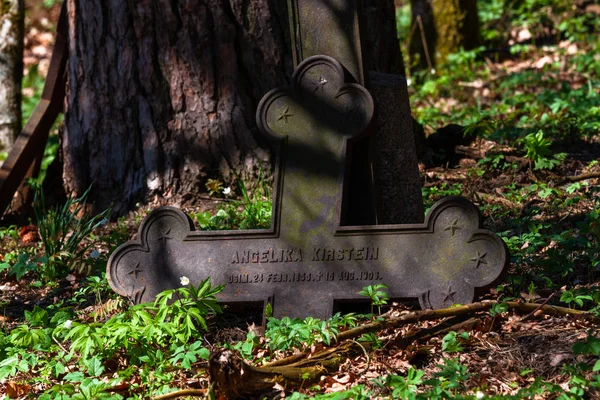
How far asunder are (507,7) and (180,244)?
8.14 meters

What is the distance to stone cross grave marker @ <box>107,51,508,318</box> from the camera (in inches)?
151

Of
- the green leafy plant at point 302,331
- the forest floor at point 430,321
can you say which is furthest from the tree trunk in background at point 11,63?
the green leafy plant at point 302,331

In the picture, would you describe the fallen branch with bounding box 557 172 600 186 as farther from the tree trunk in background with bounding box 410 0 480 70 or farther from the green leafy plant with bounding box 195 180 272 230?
the tree trunk in background with bounding box 410 0 480 70

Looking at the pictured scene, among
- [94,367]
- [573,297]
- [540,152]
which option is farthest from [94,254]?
[540,152]

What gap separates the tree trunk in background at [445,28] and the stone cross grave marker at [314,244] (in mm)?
5598

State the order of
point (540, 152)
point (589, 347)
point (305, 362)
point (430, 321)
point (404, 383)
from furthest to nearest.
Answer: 1. point (540, 152)
2. point (430, 321)
3. point (305, 362)
4. point (404, 383)
5. point (589, 347)

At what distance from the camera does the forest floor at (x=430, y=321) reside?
341cm

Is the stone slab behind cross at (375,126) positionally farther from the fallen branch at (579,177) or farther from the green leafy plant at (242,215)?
the fallen branch at (579,177)

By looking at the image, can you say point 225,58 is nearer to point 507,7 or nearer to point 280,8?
point 280,8

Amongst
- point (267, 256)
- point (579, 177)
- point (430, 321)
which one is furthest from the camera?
point (579, 177)

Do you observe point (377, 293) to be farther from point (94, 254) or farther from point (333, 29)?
point (94, 254)

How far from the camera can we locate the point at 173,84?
5598mm

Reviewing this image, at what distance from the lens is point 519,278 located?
404 centimetres

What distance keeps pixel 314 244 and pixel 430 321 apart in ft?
2.14
